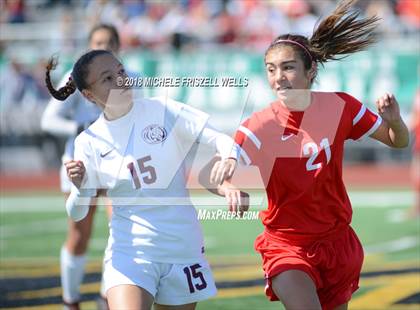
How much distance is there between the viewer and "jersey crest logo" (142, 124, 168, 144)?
457 cm

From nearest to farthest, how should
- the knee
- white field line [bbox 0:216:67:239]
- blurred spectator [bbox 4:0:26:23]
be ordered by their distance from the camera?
the knee
white field line [bbox 0:216:67:239]
blurred spectator [bbox 4:0:26:23]

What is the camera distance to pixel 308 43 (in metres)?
4.75

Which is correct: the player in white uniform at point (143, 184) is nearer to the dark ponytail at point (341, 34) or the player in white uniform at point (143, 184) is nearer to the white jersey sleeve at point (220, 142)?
the white jersey sleeve at point (220, 142)

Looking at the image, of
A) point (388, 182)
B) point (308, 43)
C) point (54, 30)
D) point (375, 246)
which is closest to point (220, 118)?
point (388, 182)

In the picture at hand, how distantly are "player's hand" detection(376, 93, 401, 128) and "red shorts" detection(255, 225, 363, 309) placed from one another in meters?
0.60

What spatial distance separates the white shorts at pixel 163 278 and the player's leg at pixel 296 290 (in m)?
0.36

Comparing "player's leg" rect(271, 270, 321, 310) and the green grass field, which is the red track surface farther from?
"player's leg" rect(271, 270, 321, 310)

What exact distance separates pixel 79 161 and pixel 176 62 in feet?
37.5

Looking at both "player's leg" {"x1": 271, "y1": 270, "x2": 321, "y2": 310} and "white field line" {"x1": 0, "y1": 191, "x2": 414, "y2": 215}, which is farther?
"white field line" {"x1": 0, "y1": 191, "x2": 414, "y2": 215}

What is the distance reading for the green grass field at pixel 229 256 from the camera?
710cm

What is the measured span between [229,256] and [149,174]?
15.8 feet

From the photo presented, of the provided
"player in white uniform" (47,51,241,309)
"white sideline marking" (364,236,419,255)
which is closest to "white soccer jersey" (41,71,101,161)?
"player in white uniform" (47,51,241,309)

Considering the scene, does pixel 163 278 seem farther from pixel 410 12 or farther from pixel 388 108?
pixel 410 12

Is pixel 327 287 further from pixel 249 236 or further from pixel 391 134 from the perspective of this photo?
pixel 249 236
